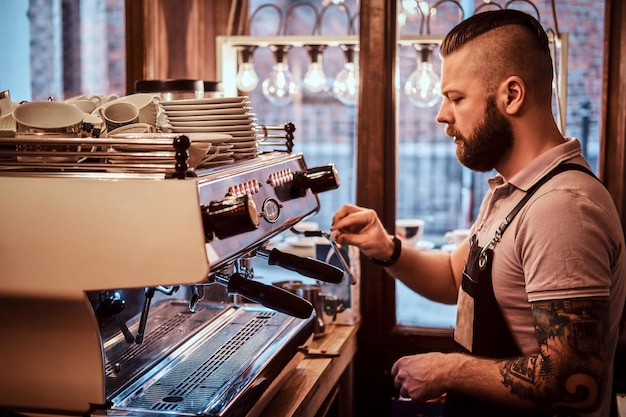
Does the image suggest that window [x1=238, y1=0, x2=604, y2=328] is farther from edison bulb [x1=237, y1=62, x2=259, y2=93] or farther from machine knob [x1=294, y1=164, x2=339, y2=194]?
machine knob [x1=294, y1=164, x2=339, y2=194]

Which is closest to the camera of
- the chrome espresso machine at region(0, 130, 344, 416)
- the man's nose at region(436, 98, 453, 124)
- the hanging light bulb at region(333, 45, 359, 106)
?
the chrome espresso machine at region(0, 130, 344, 416)

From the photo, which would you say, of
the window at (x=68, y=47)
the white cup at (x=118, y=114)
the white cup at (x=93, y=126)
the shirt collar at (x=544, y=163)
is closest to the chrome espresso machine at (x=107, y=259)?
the white cup at (x=93, y=126)

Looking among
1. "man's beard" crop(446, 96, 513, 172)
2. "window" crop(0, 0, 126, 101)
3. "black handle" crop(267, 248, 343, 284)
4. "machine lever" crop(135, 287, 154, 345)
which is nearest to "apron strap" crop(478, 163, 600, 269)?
"man's beard" crop(446, 96, 513, 172)

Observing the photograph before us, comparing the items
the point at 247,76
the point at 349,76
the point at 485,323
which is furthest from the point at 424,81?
the point at 485,323

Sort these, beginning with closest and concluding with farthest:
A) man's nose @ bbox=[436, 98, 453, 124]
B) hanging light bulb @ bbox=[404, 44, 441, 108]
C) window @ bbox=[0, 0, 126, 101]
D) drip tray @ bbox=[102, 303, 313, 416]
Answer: drip tray @ bbox=[102, 303, 313, 416], man's nose @ bbox=[436, 98, 453, 124], hanging light bulb @ bbox=[404, 44, 441, 108], window @ bbox=[0, 0, 126, 101]

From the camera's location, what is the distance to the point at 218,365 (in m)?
1.63

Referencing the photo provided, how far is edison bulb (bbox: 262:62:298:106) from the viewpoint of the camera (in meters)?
2.89

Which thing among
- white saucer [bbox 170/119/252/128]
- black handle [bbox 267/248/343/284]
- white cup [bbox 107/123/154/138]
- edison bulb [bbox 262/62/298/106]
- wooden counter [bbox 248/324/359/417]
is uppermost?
edison bulb [bbox 262/62/298/106]

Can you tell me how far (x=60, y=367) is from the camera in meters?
1.32

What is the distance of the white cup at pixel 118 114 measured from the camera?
5.66 ft

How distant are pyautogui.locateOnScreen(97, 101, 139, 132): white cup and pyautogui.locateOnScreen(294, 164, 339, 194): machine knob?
0.40 m

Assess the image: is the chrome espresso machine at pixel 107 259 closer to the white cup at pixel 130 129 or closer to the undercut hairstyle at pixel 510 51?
the white cup at pixel 130 129

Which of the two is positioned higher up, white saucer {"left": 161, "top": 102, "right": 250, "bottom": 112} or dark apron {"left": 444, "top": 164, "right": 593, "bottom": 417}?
white saucer {"left": 161, "top": 102, "right": 250, "bottom": 112}

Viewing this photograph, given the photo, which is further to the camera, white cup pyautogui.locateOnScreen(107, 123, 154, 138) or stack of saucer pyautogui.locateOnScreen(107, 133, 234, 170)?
white cup pyautogui.locateOnScreen(107, 123, 154, 138)
